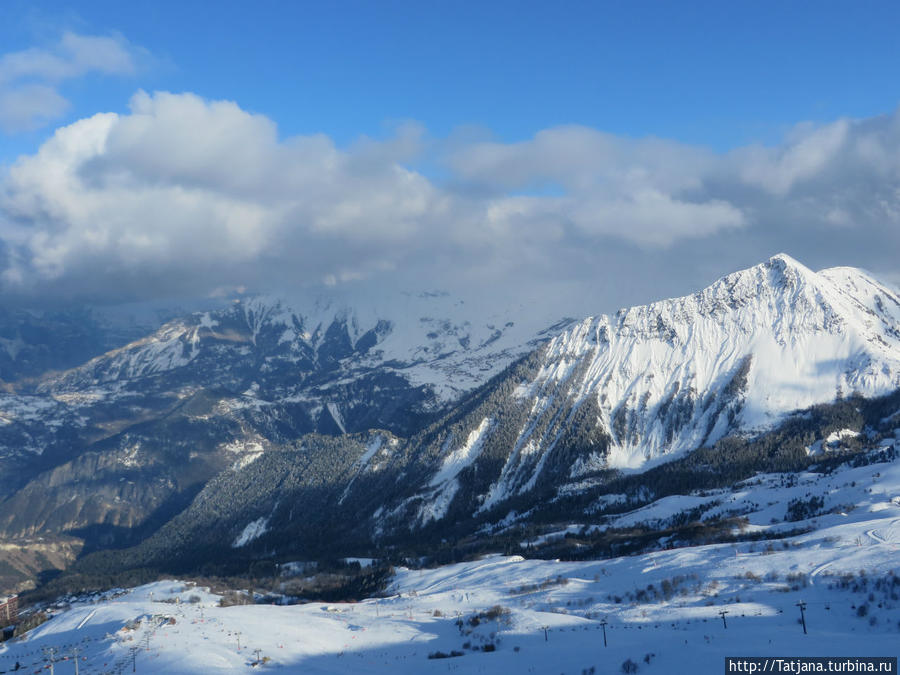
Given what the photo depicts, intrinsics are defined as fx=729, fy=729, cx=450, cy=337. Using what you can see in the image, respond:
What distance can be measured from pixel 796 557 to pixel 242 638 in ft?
322

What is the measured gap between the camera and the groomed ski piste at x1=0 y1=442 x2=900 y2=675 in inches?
3398

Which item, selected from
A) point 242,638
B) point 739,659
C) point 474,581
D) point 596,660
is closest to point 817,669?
point 739,659

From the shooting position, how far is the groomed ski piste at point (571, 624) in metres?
86.3

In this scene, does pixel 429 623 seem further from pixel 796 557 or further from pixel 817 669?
pixel 817 669

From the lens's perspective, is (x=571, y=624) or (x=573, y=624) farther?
(x=571, y=624)

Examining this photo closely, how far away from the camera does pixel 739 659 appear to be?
241 feet

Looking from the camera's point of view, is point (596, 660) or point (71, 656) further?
point (71, 656)

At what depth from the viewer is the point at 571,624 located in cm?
11275

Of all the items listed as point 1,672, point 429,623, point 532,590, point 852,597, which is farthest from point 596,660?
point 1,672

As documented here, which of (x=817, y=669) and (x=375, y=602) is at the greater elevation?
(x=817, y=669)

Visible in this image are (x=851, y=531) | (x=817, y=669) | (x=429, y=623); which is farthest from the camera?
(x=851, y=531)

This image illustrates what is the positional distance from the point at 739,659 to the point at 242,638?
76964mm

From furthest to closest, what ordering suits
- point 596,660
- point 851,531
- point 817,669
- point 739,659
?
1. point 851,531
2. point 596,660
3. point 739,659
4. point 817,669

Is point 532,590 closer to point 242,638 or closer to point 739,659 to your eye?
point 242,638
